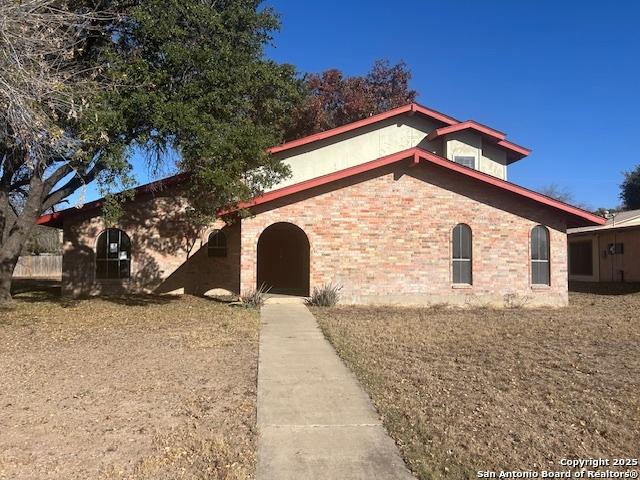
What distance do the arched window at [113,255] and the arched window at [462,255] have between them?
11449 millimetres

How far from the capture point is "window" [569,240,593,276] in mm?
27203

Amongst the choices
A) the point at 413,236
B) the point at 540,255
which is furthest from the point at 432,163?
the point at 540,255

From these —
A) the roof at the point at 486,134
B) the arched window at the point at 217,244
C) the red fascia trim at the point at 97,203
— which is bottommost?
the arched window at the point at 217,244

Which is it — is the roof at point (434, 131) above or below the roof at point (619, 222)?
above

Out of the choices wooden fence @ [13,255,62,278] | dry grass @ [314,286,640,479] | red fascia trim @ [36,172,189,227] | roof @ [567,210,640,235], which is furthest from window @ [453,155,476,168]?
wooden fence @ [13,255,62,278]

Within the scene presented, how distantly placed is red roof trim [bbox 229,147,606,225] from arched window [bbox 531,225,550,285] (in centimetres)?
92

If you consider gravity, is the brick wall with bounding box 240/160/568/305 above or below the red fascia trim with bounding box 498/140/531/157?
below

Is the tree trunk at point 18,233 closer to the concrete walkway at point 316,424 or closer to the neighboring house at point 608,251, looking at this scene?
the concrete walkway at point 316,424

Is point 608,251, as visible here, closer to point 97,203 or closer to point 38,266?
point 97,203

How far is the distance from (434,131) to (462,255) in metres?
6.17

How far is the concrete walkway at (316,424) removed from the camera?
4387mm

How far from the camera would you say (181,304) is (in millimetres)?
16172

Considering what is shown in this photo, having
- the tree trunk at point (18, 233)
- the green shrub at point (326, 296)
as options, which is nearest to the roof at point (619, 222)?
the green shrub at point (326, 296)

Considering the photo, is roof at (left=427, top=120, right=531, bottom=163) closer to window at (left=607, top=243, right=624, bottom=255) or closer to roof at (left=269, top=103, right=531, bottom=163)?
roof at (left=269, top=103, right=531, bottom=163)
